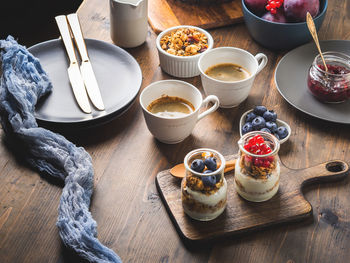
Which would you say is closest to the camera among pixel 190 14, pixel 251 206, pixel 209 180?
pixel 209 180

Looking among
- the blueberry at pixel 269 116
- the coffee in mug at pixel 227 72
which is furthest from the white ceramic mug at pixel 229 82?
the blueberry at pixel 269 116

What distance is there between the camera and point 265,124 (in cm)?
116

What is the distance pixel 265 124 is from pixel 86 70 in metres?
0.55

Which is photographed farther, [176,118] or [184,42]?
[184,42]

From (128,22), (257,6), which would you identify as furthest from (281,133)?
(128,22)

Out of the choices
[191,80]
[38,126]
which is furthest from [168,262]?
[191,80]

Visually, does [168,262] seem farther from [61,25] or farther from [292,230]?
[61,25]

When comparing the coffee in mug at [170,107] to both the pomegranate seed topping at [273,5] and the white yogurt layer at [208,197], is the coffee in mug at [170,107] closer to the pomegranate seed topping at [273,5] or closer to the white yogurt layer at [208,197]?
the white yogurt layer at [208,197]

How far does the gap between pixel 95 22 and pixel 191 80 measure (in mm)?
472

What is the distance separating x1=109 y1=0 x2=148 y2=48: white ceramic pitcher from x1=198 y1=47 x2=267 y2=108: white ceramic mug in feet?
0.92

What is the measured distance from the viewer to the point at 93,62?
1.41 metres

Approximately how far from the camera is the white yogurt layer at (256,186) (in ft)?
3.25

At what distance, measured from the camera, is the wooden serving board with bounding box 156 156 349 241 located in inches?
38.0

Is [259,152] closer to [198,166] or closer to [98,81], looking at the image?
[198,166]
